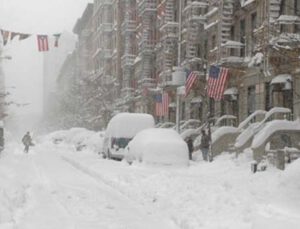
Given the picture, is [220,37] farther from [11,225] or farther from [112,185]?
[11,225]

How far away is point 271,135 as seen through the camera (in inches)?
1033

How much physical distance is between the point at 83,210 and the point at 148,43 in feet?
160

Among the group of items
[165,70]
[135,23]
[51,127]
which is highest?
[135,23]

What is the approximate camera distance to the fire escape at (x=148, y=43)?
59.9 metres

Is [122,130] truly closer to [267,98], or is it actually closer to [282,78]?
[267,98]

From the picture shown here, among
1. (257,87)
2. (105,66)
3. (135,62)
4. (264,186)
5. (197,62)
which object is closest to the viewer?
(264,186)

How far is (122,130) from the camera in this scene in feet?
108

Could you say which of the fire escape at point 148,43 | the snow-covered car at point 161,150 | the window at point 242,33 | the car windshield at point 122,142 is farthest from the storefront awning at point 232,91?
the fire escape at point 148,43

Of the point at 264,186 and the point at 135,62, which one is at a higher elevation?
the point at 135,62

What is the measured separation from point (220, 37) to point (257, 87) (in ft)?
13.7

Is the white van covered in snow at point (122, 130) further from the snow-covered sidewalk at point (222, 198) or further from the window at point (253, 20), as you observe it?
the snow-covered sidewalk at point (222, 198)

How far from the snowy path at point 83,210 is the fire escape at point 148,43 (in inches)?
1668

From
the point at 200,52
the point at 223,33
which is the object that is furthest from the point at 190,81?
the point at 200,52

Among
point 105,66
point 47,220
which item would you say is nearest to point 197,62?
point 47,220
